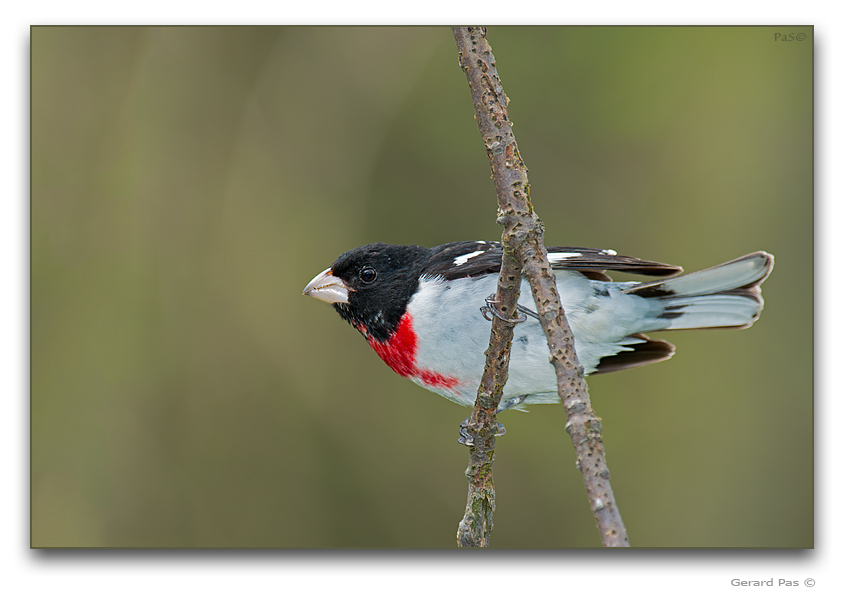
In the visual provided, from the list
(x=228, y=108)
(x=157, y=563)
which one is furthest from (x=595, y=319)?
(x=228, y=108)

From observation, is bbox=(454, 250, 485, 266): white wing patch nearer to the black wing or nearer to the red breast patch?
the black wing

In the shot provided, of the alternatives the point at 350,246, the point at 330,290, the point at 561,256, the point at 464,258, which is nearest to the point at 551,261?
the point at 561,256

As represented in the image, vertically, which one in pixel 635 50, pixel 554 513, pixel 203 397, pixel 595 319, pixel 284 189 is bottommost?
pixel 554 513

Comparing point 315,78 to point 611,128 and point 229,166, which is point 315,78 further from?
point 611,128

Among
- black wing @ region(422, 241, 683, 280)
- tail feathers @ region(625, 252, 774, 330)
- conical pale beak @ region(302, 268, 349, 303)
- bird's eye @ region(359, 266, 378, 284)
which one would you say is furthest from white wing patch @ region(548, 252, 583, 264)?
conical pale beak @ region(302, 268, 349, 303)

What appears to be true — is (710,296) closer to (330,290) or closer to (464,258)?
(464,258)

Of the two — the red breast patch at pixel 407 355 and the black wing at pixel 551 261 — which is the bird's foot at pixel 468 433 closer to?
the red breast patch at pixel 407 355

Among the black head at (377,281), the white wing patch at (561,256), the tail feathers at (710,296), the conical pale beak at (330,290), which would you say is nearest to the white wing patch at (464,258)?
the black head at (377,281)
